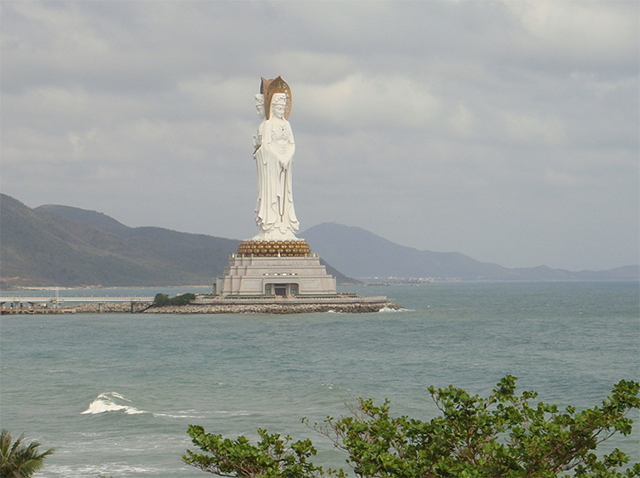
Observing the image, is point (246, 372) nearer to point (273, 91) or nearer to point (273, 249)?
point (273, 249)

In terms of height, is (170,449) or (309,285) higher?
(309,285)

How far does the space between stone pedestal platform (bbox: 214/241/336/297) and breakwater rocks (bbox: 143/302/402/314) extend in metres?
2.19

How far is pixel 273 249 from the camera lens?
66.9 metres

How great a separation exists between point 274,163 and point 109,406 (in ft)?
150

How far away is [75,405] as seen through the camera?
83.1 feet

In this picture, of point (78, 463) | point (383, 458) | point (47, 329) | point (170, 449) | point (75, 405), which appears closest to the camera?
point (383, 458)

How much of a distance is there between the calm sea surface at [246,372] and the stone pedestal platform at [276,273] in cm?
719

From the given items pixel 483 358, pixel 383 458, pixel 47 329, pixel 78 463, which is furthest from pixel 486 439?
pixel 47 329

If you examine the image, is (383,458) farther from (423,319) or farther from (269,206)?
(269,206)

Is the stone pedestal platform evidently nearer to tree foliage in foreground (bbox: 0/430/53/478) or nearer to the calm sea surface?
the calm sea surface

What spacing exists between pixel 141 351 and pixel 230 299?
81.7ft

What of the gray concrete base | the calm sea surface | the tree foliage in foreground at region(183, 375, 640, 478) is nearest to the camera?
the tree foliage in foreground at region(183, 375, 640, 478)

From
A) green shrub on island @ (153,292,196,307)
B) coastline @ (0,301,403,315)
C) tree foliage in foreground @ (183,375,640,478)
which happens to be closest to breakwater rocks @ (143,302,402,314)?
coastline @ (0,301,403,315)

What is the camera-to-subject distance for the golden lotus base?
220 ft
